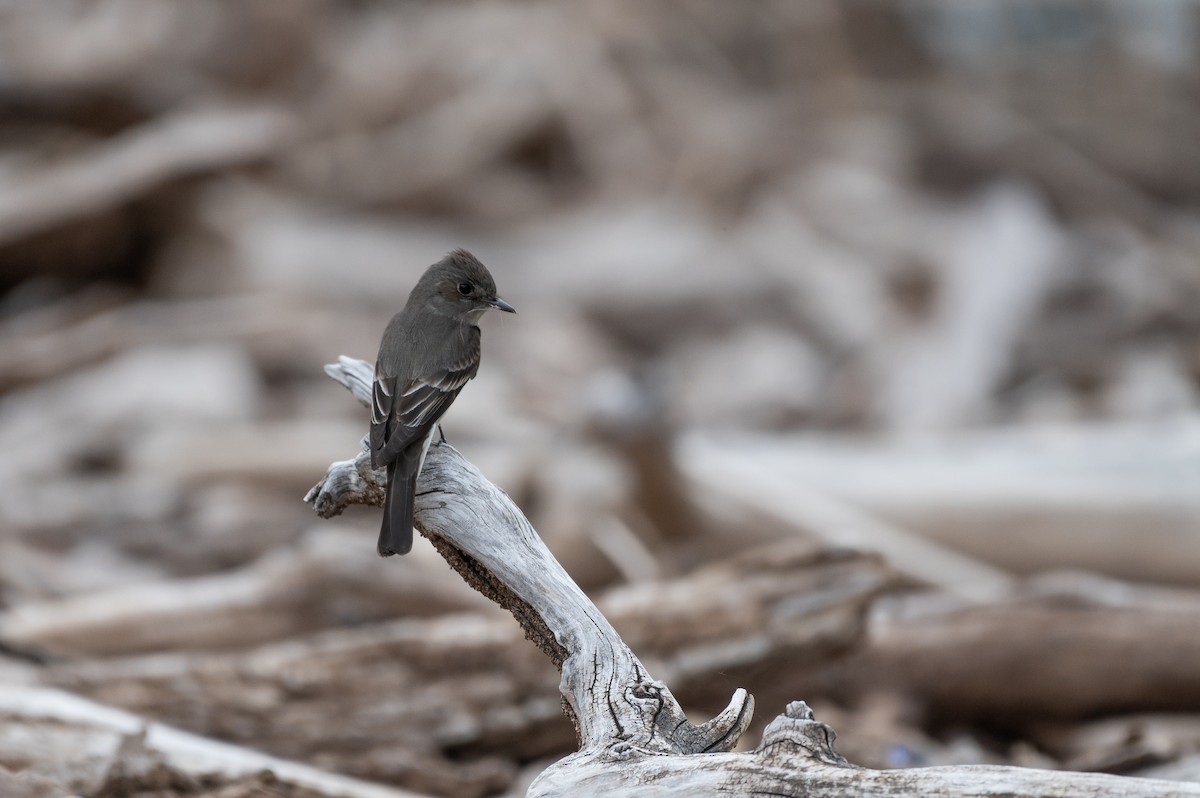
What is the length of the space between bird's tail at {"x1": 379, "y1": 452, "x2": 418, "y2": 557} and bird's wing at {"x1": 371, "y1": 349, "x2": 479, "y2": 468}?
0.21ft

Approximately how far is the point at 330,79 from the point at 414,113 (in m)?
0.92

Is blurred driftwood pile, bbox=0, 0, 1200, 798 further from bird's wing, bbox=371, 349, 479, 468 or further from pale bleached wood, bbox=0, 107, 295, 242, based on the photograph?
bird's wing, bbox=371, 349, 479, 468

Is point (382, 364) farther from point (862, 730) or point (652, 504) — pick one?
point (652, 504)

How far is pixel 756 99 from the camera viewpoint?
43.7ft

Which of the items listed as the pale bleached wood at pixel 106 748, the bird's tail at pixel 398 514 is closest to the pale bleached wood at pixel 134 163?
the pale bleached wood at pixel 106 748

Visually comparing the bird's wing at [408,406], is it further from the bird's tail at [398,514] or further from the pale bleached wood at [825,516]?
the pale bleached wood at [825,516]

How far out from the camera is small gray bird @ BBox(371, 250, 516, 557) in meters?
2.78

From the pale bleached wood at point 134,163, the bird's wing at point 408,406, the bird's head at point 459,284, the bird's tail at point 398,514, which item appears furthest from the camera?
the pale bleached wood at point 134,163

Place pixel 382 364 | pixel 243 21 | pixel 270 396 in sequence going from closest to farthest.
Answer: pixel 382 364
pixel 270 396
pixel 243 21

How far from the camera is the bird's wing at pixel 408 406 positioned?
2855 millimetres

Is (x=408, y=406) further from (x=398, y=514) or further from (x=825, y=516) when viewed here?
(x=825, y=516)

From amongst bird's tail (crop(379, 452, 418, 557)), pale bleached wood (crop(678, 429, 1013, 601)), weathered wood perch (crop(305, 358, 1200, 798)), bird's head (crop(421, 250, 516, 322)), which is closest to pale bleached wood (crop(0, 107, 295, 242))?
pale bleached wood (crop(678, 429, 1013, 601))

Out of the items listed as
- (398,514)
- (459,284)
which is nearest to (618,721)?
(398,514)

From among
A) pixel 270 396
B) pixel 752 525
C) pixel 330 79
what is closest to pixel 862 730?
pixel 752 525
